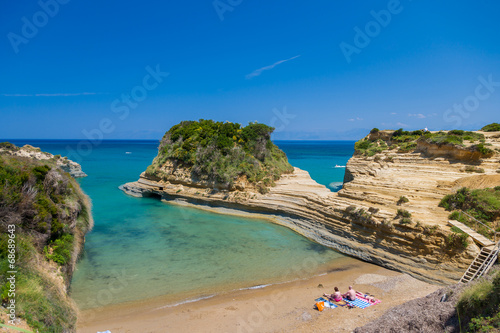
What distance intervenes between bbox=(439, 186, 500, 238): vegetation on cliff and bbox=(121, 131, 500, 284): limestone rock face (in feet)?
2.24

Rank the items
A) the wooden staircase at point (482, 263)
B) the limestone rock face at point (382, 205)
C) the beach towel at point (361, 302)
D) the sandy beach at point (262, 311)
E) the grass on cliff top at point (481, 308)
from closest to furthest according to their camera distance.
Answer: the grass on cliff top at point (481, 308), the sandy beach at point (262, 311), the beach towel at point (361, 302), the wooden staircase at point (482, 263), the limestone rock face at point (382, 205)

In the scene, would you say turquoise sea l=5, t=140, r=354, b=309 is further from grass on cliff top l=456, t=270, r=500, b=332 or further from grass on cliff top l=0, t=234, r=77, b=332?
grass on cliff top l=456, t=270, r=500, b=332

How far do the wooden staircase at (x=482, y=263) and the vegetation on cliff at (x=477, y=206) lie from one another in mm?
1362

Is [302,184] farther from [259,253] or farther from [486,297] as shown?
[486,297]

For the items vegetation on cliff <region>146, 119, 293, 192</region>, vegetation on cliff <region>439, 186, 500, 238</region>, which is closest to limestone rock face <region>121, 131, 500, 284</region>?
vegetation on cliff <region>439, 186, 500, 238</region>

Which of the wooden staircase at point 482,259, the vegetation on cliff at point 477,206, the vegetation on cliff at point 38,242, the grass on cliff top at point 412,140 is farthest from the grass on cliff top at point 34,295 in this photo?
the grass on cliff top at point 412,140

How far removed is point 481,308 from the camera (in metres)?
5.49

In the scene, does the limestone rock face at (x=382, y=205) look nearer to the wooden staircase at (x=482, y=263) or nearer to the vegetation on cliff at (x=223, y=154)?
the wooden staircase at (x=482, y=263)

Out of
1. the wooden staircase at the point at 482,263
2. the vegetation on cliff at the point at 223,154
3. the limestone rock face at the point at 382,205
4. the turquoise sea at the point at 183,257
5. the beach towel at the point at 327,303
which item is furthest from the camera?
the vegetation on cliff at the point at 223,154

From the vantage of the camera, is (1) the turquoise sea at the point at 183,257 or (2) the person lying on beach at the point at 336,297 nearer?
(2) the person lying on beach at the point at 336,297

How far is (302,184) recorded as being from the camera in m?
25.6

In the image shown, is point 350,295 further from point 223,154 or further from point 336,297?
point 223,154

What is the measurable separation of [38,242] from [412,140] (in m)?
28.1

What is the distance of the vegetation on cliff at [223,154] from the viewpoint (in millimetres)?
26516
